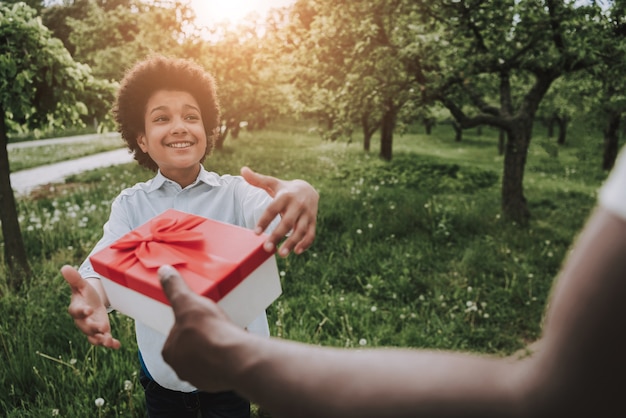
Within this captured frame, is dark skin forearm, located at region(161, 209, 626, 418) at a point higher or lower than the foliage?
lower

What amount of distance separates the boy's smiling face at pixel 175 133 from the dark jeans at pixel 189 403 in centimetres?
93

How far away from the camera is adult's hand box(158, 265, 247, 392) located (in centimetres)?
65

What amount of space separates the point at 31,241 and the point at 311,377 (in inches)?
237

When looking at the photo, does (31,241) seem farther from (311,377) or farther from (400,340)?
(311,377)

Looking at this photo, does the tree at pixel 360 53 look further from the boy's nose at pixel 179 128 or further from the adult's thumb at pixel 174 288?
the adult's thumb at pixel 174 288

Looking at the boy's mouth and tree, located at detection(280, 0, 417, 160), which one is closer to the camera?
the boy's mouth

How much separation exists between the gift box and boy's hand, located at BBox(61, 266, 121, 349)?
2.8 inches

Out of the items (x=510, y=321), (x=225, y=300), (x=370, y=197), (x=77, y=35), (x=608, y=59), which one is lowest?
(x=510, y=321)

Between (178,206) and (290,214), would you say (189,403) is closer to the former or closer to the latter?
(178,206)

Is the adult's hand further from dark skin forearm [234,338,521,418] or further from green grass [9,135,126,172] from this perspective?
green grass [9,135,126,172]

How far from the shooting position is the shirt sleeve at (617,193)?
45 cm

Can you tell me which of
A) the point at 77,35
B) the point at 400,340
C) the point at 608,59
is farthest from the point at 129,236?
the point at 77,35

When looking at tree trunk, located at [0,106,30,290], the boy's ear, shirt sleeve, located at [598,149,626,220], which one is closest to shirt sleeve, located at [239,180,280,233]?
the boy's ear

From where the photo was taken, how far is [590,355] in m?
0.45
